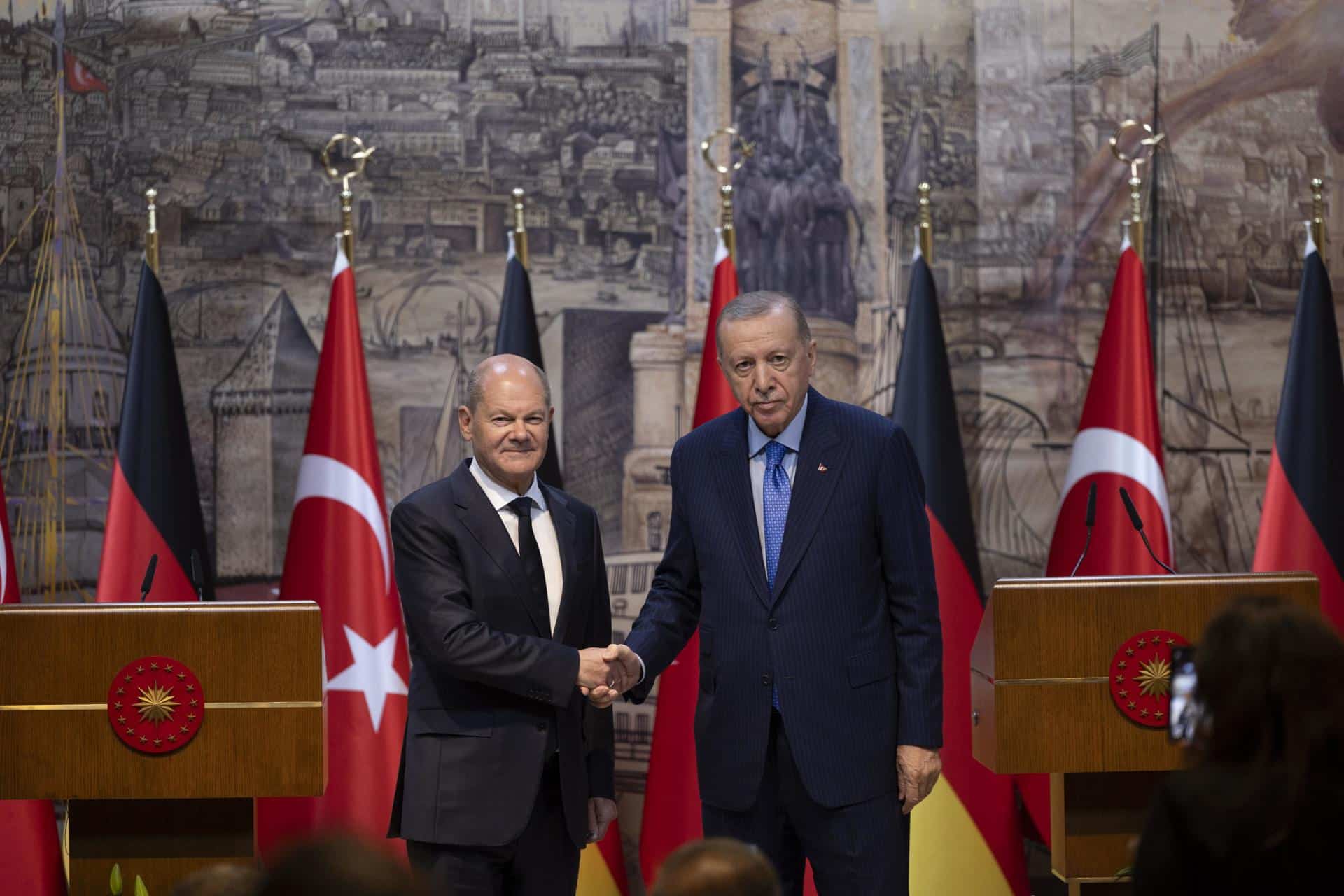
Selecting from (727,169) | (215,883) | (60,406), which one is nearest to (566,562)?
(215,883)

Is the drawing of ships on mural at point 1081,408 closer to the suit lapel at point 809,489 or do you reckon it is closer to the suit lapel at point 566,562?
the suit lapel at point 809,489

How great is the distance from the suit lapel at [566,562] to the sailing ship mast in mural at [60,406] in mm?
2394

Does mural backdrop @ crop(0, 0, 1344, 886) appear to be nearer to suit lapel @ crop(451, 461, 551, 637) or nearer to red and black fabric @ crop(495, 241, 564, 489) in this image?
red and black fabric @ crop(495, 241, 564, 489)

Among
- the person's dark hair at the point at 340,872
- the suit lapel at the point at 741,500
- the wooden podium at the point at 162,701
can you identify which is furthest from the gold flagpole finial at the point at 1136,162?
the person's dark hair at the point at 340,872

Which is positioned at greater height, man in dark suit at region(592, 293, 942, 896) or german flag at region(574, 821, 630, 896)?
man in dark suit at region(592, 293, 942, 896)

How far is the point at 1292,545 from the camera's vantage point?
4582 millimetres

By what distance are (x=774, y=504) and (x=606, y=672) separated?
1.70 feet

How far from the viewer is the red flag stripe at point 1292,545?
4.55 metres

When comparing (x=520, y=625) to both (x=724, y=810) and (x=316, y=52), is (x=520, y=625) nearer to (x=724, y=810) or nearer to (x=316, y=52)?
(x=724, y=810)

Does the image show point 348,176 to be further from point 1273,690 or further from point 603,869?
point 1273,690

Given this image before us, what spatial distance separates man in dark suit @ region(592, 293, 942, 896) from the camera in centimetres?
295

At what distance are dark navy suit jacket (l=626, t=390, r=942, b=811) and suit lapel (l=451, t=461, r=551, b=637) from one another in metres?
0.39

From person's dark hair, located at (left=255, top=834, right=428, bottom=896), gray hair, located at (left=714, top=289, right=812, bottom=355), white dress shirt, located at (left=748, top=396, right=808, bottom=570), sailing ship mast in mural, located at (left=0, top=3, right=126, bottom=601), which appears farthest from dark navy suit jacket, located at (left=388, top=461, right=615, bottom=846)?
sailing ship mast in mural, located at (left=0, top=3, right=126, bottom=601)

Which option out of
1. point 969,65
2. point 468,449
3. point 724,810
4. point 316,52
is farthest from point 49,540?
point 969,65
